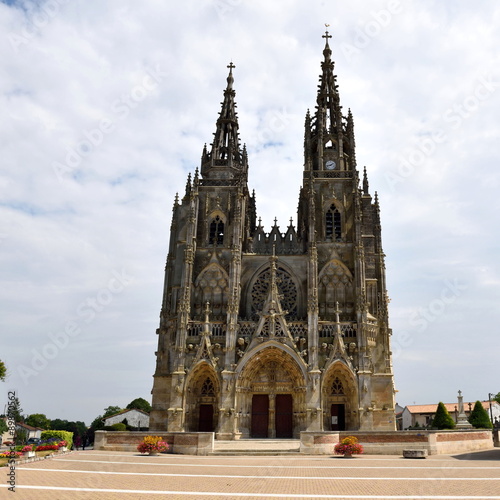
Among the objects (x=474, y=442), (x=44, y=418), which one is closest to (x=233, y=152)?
(x=474, y=442)

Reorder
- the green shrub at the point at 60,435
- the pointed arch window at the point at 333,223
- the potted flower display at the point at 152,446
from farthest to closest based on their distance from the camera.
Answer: the pointed arch window at the point at 333,223 → the green shrub at the point at 60,435 → the potted flower display at the point at 152,446

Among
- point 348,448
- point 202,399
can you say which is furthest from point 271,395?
point 348,448

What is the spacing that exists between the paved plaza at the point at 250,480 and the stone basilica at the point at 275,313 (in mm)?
14589

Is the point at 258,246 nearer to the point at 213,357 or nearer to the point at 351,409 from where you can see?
the point at 213,357

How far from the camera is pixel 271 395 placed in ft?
125

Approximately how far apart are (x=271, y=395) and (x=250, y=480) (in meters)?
22.5

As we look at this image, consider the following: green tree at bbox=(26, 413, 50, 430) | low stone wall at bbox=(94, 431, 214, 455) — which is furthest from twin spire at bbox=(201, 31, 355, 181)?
green tree at bbox=(26, 413, 50, 430)

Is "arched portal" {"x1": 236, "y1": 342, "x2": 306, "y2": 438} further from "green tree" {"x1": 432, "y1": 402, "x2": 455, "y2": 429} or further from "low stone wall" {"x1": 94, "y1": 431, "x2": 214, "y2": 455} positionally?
"green tree" {"x1": 432, "y1": 402, "x2": 455, "y2": 429}

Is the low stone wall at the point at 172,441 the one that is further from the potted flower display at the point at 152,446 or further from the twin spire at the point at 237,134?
the twin spire at the point at 237,134

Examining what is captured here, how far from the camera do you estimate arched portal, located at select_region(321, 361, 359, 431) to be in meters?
36.6

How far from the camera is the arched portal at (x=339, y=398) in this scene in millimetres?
36625

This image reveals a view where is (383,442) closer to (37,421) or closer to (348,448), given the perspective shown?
(348,448)

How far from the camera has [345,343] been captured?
124 ft

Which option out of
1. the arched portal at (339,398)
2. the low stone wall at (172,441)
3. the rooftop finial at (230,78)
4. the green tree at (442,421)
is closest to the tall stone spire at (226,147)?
the rooftop finial at (230,78)
